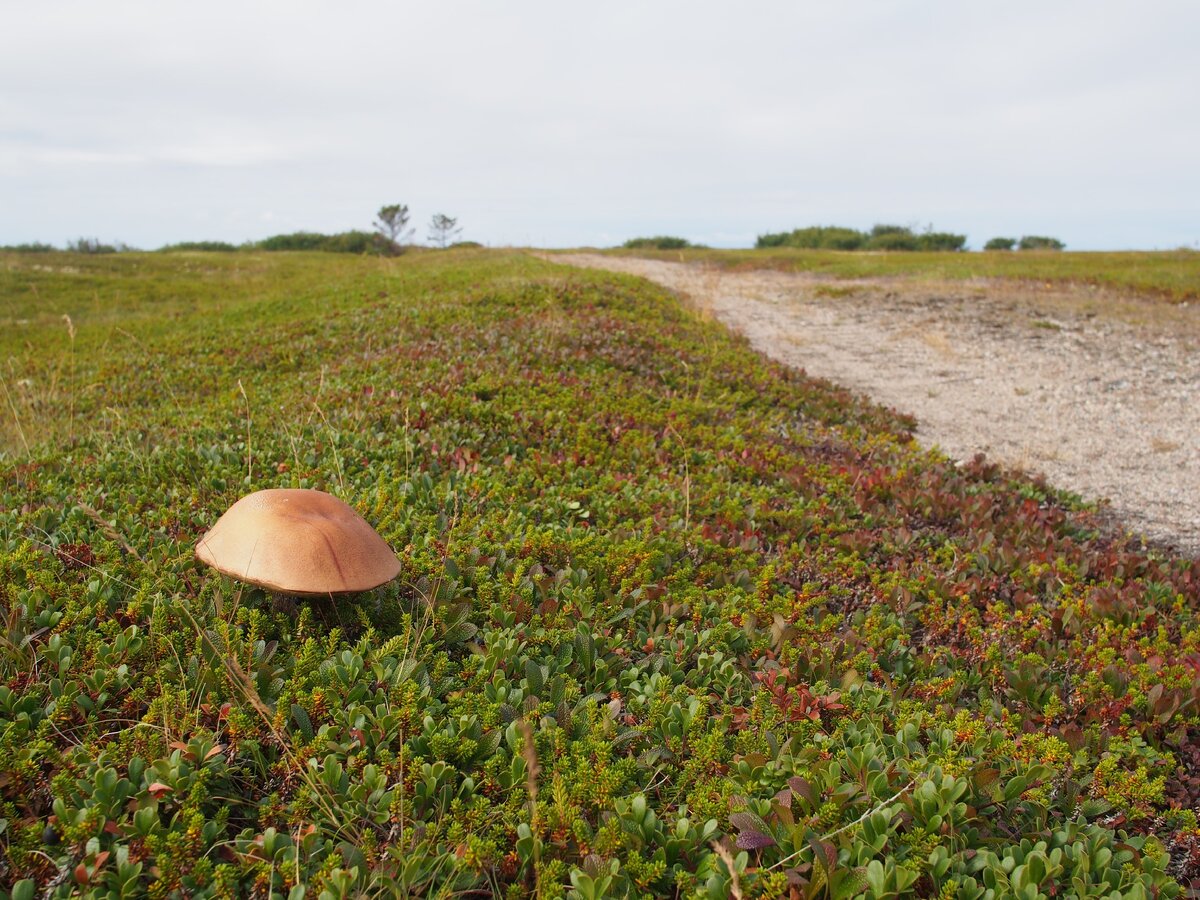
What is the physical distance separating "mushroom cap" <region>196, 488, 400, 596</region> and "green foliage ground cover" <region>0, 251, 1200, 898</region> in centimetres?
37

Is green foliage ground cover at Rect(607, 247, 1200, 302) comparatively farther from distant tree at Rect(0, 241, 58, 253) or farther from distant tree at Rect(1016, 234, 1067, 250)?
distant tree at Rect(0, 241, 58, 253)

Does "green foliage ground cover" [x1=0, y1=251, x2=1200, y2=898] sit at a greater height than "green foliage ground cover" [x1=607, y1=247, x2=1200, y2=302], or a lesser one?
lesser

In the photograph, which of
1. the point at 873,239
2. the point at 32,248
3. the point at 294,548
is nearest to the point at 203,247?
the point at 32,248

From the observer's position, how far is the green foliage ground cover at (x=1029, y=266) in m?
25.1

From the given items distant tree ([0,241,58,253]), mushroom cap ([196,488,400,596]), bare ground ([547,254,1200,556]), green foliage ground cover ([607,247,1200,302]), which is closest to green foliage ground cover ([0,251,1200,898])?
mushroom cap ([196,488,400,596])

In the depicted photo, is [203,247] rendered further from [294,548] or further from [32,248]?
[294,548]

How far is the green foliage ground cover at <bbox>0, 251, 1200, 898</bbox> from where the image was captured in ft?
9.19

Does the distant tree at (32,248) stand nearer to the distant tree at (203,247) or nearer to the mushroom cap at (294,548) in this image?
the distant tree at (203,247)

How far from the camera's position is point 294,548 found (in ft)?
11.5

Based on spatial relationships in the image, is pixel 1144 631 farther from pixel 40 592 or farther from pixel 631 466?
pixel 40 592

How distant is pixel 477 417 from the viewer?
7891 millimetres

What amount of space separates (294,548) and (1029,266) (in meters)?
34.0

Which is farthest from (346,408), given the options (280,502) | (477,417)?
(280,502)

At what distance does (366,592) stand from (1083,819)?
3783 millimetres
